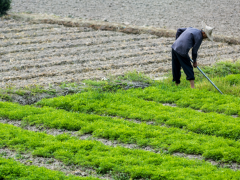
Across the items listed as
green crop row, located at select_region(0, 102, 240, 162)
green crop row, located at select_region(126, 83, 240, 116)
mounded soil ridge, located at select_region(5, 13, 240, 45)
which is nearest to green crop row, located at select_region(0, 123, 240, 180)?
green crop row, located at select_region(0, 102, 240, 162)

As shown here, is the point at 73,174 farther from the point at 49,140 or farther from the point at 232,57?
the point at 232,57

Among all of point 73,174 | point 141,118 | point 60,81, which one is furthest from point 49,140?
point 60,81

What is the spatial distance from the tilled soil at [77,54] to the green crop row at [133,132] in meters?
1.77

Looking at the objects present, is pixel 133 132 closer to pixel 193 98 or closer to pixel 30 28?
pixel 193 98

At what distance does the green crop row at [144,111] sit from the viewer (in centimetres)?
660

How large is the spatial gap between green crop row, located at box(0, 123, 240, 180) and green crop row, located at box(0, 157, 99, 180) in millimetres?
418

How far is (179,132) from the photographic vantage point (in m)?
6.46

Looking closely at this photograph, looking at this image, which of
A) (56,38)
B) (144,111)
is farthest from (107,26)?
(144,111)

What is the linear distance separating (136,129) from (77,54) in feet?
A: 17.8

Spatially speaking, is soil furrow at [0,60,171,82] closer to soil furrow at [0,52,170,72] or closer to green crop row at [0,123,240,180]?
soil furrow at [0,52,170,72]

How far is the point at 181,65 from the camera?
28.0ft

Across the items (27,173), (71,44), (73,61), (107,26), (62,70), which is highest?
(107,26)

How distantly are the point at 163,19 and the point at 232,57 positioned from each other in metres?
5.75

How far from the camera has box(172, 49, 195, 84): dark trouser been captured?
8414 mm
